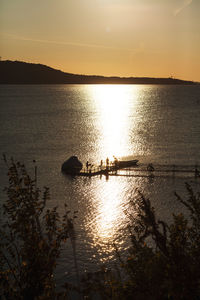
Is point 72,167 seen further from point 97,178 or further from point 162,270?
point 162,270

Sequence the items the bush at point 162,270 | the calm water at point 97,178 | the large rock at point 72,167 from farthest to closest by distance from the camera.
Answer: the large rock at point 72,167 < the calm water at point 97,178 < the bush at point 162,270

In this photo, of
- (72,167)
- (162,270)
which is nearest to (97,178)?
(72,167)

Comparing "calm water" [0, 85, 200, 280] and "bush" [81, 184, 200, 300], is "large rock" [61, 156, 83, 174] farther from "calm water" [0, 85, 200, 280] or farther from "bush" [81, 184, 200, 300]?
"bush" [81, 184, 200, 300]

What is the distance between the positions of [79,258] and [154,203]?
465 inches

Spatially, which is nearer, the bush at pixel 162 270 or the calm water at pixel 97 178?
the bush at pixel 162 270

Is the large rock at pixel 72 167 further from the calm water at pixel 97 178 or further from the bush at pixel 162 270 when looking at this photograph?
the bush at pixel 162 270

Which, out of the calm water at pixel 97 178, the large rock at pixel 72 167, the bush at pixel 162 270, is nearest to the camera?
the bush at pixel 162 270

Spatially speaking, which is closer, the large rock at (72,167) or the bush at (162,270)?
the bush at (162,270)

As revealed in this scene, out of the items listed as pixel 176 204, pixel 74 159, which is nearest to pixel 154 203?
pixel 176 204

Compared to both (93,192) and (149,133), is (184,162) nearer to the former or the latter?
(93,192)

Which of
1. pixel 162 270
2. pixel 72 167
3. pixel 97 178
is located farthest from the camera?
pixel 72 167

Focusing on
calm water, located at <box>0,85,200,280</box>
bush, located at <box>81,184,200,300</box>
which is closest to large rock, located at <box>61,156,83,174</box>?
calm water, located at <box>0,85,200,280</box>

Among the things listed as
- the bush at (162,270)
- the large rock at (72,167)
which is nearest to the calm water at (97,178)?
the large rock at (72,167)

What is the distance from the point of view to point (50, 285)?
329 inches
